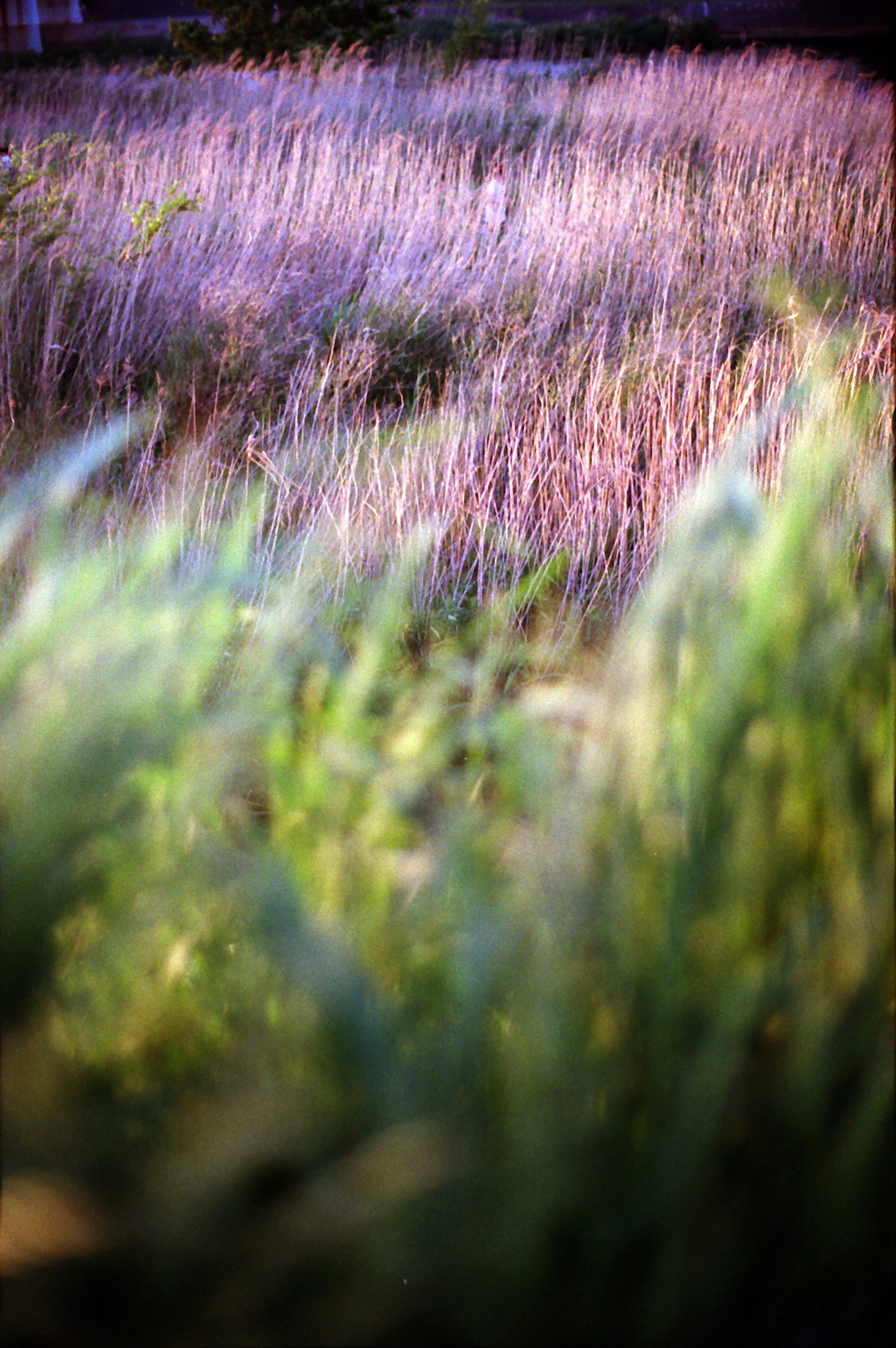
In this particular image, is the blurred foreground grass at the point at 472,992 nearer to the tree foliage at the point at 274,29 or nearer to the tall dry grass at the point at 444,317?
the tall dry grass at the point at 444,317

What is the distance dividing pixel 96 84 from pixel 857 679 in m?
11.3

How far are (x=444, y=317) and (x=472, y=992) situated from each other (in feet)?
11.8

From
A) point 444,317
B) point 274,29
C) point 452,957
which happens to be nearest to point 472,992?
point 452,957

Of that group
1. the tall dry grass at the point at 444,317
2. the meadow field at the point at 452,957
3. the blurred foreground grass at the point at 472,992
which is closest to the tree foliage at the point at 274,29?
the tall dry grass at the point at 444,317

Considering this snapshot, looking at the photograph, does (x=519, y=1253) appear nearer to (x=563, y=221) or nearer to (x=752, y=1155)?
(x=752, y=1155)

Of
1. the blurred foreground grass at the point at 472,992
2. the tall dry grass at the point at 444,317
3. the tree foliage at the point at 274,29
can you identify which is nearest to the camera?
the blurred foreground grass at the point at 472,992

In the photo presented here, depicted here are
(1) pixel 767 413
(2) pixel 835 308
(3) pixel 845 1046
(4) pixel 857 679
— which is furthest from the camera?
(2) pixel 835 308

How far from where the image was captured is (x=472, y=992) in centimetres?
80

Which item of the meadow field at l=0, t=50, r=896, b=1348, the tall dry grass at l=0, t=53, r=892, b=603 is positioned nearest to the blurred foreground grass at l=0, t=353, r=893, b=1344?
the meadow field at l=0, t=50, r=896, b=1348

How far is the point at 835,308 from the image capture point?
14.1 ft

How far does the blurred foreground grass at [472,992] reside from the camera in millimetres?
709

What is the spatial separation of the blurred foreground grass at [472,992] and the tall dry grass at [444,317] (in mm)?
1271

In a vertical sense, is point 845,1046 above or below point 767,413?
below

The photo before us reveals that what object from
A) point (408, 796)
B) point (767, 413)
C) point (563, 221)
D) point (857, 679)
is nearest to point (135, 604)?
point (408, 796)
